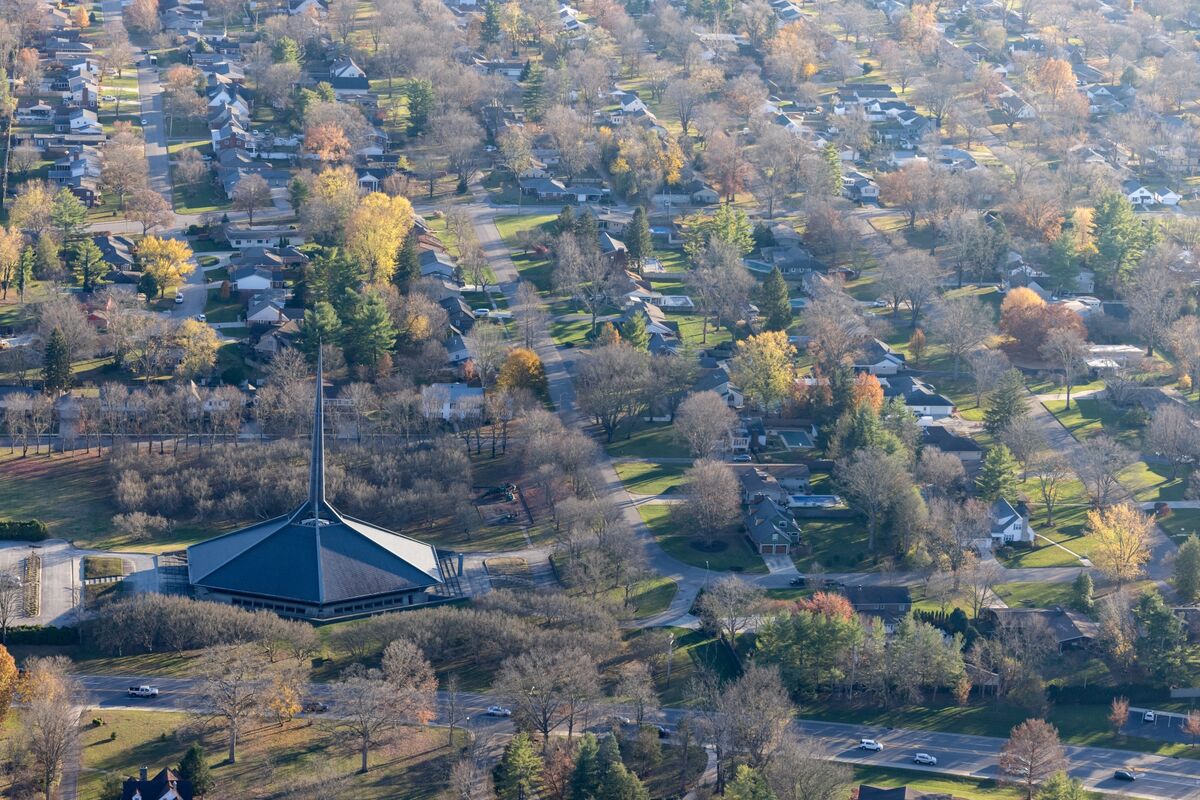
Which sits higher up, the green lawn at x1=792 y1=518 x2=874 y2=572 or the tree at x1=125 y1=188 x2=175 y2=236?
the tree at x1=125 y1=188 x2=175 y2=236

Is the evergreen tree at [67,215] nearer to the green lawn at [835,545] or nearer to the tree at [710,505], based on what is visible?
the tree at [710,505]

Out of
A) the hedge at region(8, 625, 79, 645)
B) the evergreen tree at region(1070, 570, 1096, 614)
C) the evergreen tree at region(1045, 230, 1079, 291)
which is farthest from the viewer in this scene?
the evergreen tree at region(1045, 230, 1079, 291)

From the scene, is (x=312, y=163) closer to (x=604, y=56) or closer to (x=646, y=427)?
(x=604, y=56)

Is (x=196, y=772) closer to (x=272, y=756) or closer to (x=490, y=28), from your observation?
(x=272, y=756)

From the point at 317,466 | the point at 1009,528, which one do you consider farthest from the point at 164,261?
the point at 1009,528

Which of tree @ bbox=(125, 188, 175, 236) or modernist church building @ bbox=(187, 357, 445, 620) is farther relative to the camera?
tree @ bbox=(125, 188, 175, 236)

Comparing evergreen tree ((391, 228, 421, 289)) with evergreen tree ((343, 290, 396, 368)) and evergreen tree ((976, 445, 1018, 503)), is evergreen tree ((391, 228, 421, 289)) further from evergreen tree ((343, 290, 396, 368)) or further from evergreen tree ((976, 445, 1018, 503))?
evergreen tree ((976, 445, 1018, 503))

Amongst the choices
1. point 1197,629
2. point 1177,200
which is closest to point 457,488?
point 1197,629

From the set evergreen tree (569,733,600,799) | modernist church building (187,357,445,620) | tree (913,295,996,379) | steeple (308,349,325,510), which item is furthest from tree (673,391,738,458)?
evergreen tree (569,733,600,799)
